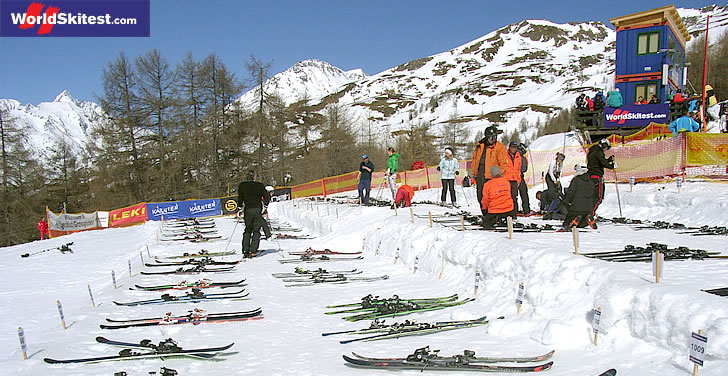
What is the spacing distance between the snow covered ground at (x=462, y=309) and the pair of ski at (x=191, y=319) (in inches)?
4.8

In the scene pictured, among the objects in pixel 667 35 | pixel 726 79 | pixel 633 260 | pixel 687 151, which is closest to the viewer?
pixel 633 260

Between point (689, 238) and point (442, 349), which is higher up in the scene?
point (689, 238)

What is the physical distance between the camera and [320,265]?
949 centimetres

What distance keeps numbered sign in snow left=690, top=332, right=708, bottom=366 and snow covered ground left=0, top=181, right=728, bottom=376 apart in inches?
4.6

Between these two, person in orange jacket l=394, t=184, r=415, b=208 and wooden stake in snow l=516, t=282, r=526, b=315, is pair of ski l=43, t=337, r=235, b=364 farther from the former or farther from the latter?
person in orange jacket l=394, t=184, r=415, b=208

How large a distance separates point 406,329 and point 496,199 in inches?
159

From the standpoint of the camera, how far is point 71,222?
2627cm

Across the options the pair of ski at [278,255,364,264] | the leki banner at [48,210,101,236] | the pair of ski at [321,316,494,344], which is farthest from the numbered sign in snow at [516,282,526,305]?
the leki banner at [48,210,101,236]

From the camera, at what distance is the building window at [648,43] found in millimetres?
24016

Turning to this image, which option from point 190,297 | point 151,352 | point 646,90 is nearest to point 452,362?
point 151,352

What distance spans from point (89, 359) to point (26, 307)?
5.68 metres

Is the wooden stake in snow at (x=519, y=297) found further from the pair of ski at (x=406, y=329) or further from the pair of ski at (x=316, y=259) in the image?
the pair of ski at (x=316, y=259)

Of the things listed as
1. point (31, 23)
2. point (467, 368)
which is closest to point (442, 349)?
point (467, 368)

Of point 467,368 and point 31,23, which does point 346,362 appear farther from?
point 31,23
